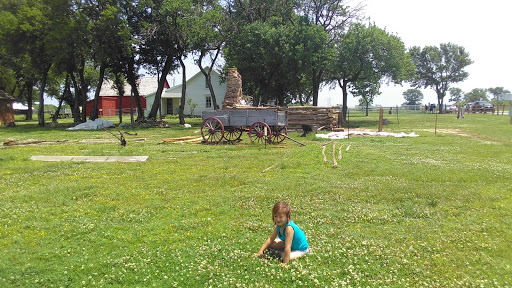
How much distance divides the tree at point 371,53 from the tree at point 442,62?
43523 millimetres

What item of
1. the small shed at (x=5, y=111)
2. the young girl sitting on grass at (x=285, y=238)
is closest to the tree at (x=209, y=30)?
the small shed at (x=5, y=111)

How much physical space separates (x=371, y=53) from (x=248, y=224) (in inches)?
1266

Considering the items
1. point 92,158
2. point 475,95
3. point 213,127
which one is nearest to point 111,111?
point 213,127

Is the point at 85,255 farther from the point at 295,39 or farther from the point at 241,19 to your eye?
the point at 241,19

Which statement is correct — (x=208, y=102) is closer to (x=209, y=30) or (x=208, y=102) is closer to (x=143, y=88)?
(x=143, y=88)

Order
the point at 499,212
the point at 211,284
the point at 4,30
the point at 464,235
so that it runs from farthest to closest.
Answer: the point at 4,30 < the point at 499,212 < the point at 464,235 < the point at 211,284

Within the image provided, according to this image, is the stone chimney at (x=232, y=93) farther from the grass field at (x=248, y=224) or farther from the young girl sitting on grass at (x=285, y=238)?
the young girl sitting on grass at (x=285, y=238)

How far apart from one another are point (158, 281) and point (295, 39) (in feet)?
103

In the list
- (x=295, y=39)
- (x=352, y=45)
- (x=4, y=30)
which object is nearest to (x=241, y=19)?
(x=295, y=39)

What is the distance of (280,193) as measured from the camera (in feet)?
25.5

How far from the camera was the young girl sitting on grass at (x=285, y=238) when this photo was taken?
4.56 m

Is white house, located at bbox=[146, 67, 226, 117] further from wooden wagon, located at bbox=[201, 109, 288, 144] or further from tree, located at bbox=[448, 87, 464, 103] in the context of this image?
tree, located at bbox=[448, 87, 464, 103]

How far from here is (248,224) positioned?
588 cm

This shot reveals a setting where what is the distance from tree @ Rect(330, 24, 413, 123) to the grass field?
24674mm
